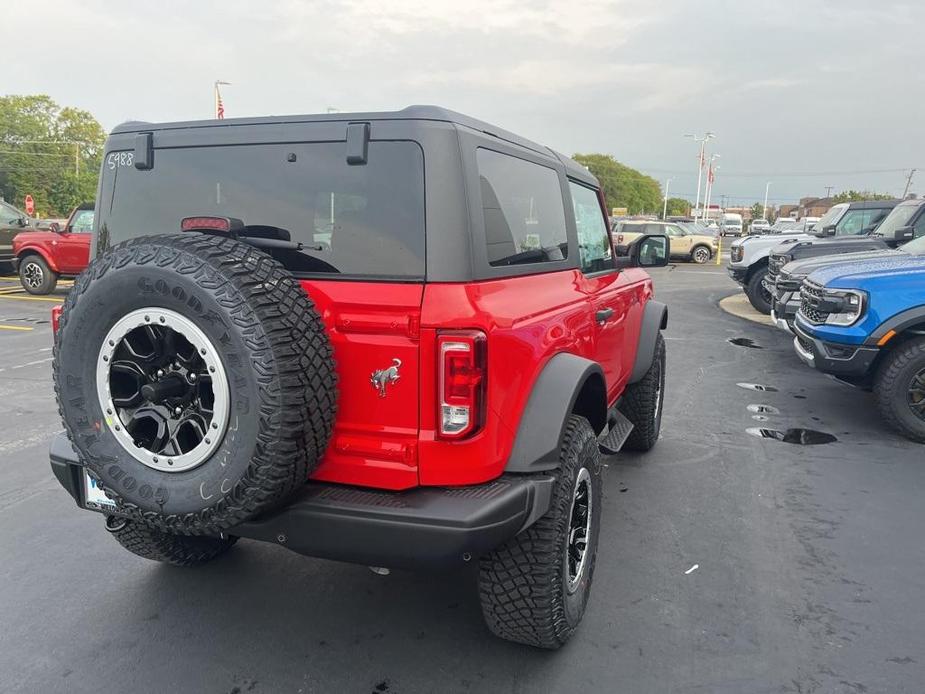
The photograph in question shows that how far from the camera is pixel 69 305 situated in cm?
222

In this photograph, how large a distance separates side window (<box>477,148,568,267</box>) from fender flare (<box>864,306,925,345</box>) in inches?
129

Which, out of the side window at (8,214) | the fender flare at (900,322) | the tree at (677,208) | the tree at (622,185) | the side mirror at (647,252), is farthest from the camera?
the tree at (677,208)

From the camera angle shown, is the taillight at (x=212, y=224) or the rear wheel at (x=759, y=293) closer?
the taillight at (x=212, y=224)

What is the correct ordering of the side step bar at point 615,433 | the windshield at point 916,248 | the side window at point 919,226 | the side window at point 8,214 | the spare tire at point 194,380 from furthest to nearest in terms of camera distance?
the side window at point 8,214 < the side window at point 919,226 < the windshield at point 916,248 < the side step bar at point 615,433 < the spare tire at point 194,380

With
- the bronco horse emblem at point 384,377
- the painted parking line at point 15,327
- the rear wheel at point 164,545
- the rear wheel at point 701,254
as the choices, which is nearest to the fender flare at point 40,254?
the painted parking line at point 15,327

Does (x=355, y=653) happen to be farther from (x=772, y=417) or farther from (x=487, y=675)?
(x=772, y=417)

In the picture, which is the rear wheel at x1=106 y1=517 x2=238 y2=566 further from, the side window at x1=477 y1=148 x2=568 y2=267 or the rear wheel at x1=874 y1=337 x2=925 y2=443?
the rear wheel at x1=874 y1=337 x2=925 y2=443

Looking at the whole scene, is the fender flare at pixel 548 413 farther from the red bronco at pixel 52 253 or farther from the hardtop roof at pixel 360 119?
the red bronco at pixel 52 253

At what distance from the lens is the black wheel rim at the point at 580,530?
9.01ft

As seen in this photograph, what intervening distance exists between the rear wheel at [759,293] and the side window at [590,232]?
930 cm

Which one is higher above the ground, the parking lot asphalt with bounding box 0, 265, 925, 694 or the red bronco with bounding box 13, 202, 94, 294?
the red bronco with bounding box 13, 202, 94, 294

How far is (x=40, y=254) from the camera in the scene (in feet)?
43.2

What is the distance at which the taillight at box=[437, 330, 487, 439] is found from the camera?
2156 mm

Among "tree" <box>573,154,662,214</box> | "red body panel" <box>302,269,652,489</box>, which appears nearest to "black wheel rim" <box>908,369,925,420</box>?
"red body panel" <box>302,269,652,489</box>
